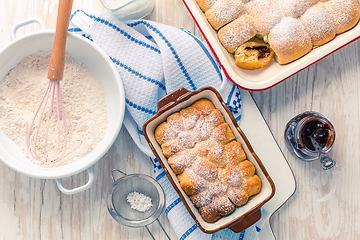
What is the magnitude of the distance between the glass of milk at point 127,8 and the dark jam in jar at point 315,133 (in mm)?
664

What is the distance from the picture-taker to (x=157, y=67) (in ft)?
3.06

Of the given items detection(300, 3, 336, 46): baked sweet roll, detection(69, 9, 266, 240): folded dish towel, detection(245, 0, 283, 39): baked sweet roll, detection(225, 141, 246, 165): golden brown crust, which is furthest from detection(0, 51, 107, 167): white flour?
detection(300, 3, 336, 46): baked sweet roll

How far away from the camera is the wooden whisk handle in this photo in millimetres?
783

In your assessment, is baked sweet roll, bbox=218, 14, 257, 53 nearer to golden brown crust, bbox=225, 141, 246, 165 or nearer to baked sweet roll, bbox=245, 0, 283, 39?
baked sweet roll, bbox=245, 0, 283, 39

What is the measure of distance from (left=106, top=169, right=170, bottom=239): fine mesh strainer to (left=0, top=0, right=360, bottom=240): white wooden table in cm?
5

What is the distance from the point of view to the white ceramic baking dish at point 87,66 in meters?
0.84

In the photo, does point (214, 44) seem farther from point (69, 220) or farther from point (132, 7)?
point (69, 220)

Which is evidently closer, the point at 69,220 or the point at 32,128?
the point at 32,128

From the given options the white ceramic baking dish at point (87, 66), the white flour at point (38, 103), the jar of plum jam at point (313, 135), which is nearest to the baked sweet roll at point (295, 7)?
the jar of plum jam at point (313, 135)

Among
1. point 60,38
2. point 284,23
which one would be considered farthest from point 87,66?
point 284,23

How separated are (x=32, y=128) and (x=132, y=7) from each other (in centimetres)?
50

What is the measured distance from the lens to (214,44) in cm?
88

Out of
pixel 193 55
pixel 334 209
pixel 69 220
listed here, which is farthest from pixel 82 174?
pixel 334 209

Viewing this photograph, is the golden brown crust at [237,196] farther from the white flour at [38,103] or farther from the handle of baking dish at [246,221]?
the white flour at [38,103]
